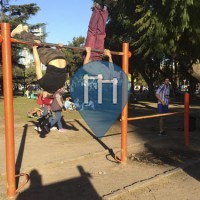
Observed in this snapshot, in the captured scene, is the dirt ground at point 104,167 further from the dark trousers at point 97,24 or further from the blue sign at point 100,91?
the dark trousers at point 97,24

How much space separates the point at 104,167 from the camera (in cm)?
722

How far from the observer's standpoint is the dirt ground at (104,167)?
5.71 metres

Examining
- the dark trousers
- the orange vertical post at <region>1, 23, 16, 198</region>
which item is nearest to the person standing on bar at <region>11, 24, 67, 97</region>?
the orange vertical post at <region>1, 23, 16, 198</region>

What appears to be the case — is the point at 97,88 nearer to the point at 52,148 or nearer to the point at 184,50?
the point at 52,148

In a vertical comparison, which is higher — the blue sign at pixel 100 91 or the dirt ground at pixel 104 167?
the blue sign at pixel 100 91

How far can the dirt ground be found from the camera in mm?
5711

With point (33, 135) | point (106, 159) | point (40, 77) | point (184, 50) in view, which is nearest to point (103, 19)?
point (40, 77)

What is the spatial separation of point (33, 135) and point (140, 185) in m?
5.70

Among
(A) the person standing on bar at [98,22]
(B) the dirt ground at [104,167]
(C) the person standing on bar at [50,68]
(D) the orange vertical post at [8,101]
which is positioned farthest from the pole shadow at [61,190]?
(A) the person standing on bar at [98,22]

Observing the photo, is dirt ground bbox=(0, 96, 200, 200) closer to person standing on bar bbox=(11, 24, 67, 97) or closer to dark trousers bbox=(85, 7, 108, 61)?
person standing on bar bbox=(11, 24, 67, 97)

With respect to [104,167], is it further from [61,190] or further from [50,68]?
[50,68]

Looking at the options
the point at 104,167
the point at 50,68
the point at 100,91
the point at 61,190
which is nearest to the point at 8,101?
the point at 50,68

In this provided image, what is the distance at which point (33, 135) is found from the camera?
11.1 m

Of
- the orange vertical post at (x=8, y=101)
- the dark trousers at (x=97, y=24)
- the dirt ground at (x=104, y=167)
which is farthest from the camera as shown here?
the dark trousers at (x=97, y=24)
